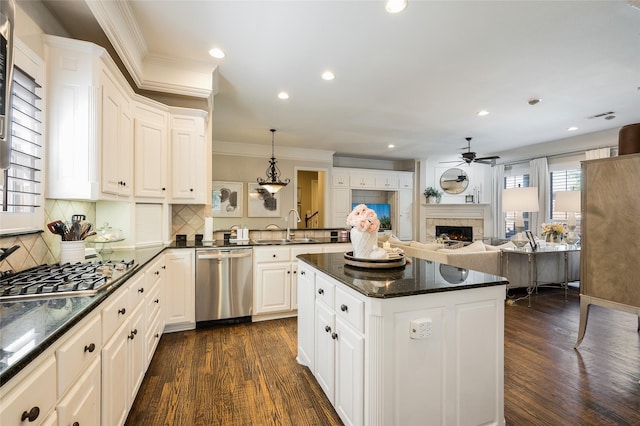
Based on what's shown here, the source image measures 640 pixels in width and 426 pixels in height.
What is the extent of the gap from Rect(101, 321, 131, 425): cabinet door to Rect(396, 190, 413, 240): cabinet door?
24.2 ft

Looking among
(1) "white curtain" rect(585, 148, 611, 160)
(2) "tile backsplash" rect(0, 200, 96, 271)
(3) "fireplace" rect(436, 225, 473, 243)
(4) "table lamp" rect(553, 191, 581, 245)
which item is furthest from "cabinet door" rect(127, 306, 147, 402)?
Result: (3) "fireplace" rect(436, 225, 473, 243)

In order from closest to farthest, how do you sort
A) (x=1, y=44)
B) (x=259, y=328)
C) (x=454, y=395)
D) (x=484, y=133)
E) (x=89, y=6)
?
(x=1, y=44) → (x=454, y=395) → (x=89, y=6) → (x=259, y=328) → (x=484, y=133)

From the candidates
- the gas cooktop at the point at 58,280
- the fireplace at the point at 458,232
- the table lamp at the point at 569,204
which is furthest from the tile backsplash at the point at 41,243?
the fireplace at the point at 458,232

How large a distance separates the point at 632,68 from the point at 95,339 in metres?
5.09

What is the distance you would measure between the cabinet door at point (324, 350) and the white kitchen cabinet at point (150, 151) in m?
2.19

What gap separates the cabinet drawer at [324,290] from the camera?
1886mm

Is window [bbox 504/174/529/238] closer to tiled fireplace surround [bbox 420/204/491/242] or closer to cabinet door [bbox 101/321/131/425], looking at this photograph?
tiled fireplace surround [bbox 420/204/491/242]

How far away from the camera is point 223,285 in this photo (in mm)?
3326

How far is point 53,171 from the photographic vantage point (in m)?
1.99

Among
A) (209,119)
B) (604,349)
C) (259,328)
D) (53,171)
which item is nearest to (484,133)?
(604,349)

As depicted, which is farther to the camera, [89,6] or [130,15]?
[130,15]

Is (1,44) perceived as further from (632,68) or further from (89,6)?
(632,68)

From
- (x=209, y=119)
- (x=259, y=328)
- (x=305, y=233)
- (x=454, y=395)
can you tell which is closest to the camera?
(x=454, y=395)

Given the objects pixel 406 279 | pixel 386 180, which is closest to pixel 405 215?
pixel 386 180
